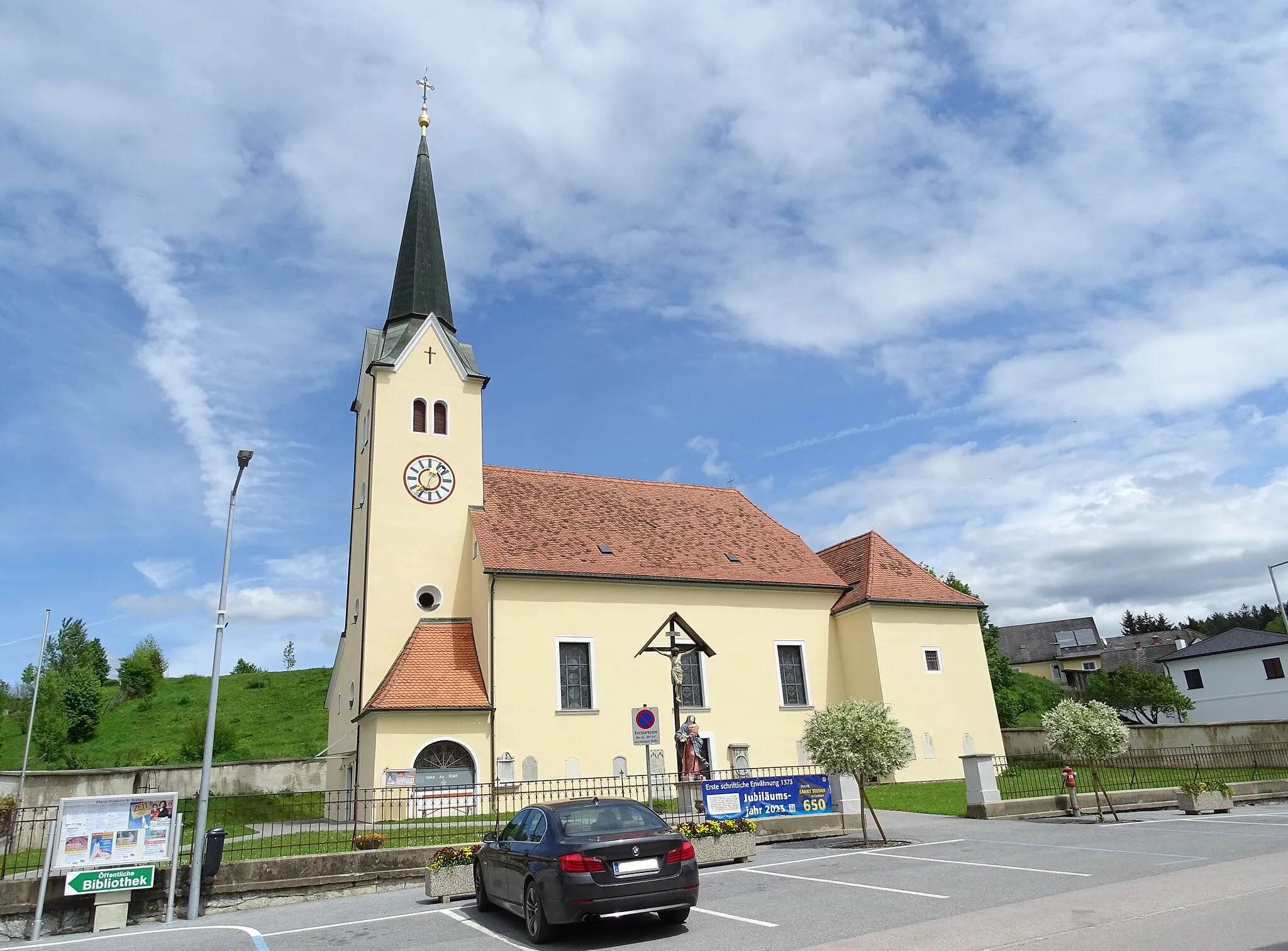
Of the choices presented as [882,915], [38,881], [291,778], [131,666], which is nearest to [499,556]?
[291,778]

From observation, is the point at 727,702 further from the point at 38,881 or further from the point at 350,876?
the point at 38,881

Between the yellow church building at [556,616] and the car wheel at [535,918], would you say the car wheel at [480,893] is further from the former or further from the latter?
the yellow church building at [556,616]

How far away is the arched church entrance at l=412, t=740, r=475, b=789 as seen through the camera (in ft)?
82.7

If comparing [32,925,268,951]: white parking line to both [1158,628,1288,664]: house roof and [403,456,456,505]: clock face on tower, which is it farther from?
[1158,628,1288,664]: house roof

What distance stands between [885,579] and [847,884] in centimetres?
2216

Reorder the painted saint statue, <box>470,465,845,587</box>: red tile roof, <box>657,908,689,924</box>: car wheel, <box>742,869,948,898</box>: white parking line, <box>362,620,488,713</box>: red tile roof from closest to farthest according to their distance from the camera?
<box>657,908,689,924</box>: car wheel, <box>742,869,948,898</box>: white parking line, the painted saint statue, <box>362,620,488,713</box>: red tile roof, <box>470,465,845,587</box>: red tile roof

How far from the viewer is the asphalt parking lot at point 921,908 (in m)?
8.28

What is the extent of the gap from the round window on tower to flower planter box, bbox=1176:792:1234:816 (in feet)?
71.9

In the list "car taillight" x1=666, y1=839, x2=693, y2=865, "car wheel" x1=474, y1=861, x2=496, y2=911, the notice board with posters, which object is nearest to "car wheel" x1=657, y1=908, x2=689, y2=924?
"car taillight" x1=666, y1=839, x2=693, y2=865

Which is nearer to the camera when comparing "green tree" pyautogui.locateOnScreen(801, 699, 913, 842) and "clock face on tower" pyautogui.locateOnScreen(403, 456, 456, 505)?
"green tree" pyautogui.locateOnScreen(801, 699, 913, 842)

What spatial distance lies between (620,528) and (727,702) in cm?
749

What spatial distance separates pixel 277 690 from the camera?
61406 millimetres

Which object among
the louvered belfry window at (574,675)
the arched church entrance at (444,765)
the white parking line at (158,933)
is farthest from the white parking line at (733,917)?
the louvered belfry window at (574,675)

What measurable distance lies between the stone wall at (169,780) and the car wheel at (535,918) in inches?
915
